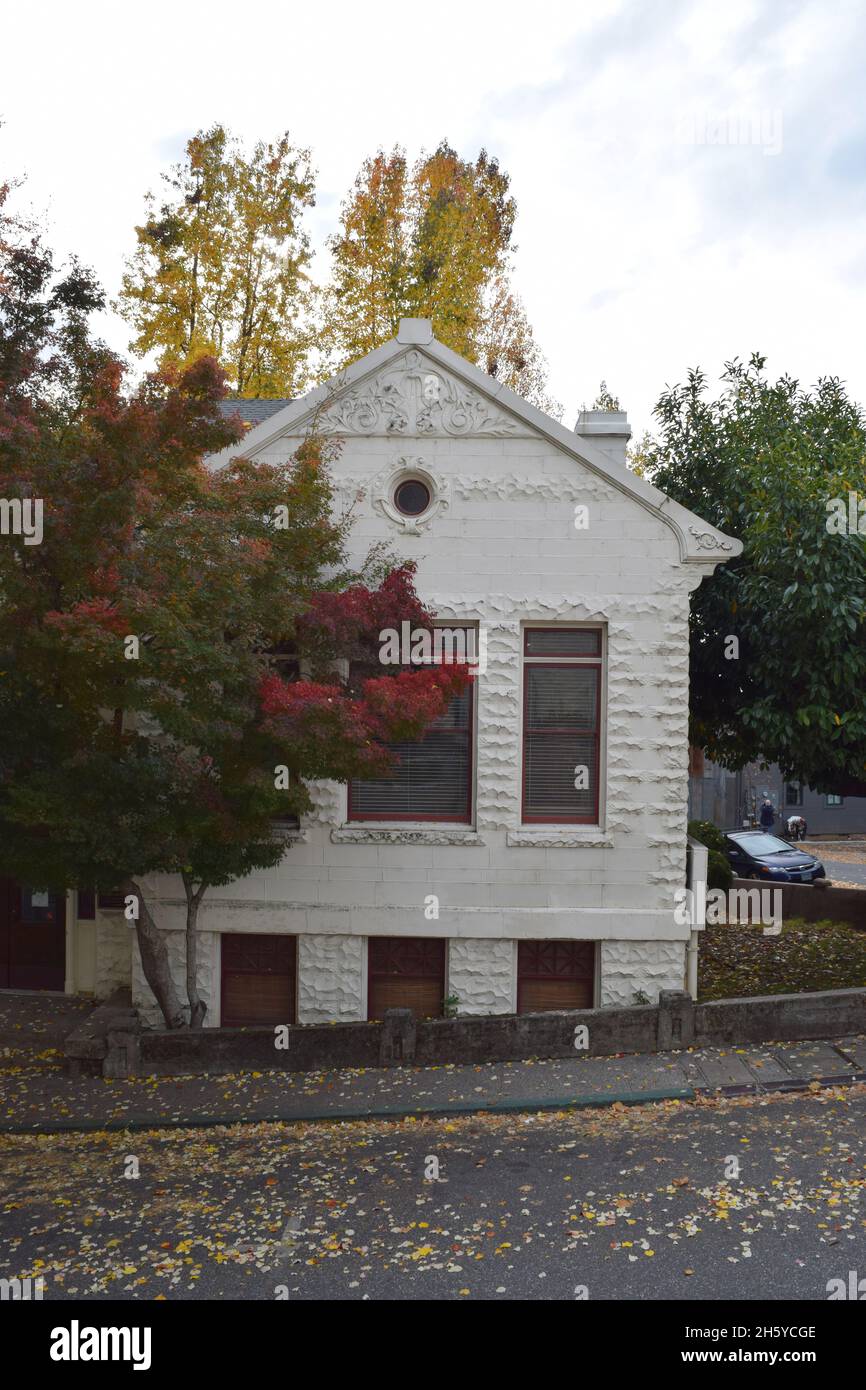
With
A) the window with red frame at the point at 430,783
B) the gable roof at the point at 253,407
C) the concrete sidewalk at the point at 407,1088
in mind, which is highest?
the gable roof at the point at 253,407

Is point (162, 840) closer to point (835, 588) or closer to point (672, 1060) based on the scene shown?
point (672, 1060)

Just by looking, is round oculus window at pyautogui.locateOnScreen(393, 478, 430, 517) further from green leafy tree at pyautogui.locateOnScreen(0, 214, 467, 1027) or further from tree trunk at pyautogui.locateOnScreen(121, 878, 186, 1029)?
tree trunk at pyautogui.locateOnScreen(121, 878, 186, 1029)

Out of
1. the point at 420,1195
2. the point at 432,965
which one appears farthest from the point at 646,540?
the point at 420,1195

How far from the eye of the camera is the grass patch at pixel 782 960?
14594 millimetres

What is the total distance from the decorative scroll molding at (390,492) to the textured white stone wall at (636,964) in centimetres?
521

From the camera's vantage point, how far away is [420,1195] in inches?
322

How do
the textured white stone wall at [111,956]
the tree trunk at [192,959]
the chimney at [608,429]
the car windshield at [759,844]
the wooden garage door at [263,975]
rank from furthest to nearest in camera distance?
the car windshield at [759,844] < the textured white stone wall at [111,956] < the chimney at [608,429] < the wooden garage door at [263,975] < the tree trunk at [192,959]

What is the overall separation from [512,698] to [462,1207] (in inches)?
233

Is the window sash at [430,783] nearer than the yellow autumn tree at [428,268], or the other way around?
the window sash at [430,783]

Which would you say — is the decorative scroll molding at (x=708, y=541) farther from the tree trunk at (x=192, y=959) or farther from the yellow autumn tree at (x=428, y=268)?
the yellow autumn tree at (x=428, y=268)

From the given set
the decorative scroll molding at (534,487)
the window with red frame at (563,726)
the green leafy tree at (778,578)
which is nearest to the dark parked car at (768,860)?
the green leafy tree at (778,578)

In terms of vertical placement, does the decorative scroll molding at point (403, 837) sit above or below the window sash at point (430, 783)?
below

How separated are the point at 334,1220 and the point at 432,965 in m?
5.11

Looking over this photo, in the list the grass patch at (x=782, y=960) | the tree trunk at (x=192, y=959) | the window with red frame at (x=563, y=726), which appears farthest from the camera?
the grass patch at (x=782, y=960)
